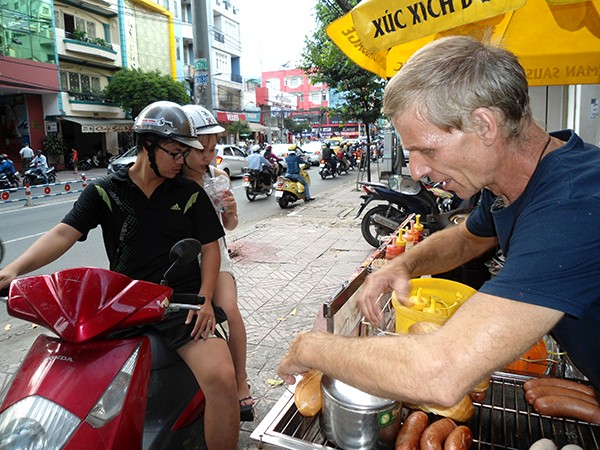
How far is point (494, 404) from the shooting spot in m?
1.54

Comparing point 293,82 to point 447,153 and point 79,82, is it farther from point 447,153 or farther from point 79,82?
point 447,153

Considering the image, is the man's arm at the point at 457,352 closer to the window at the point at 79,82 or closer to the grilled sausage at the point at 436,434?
the grilled sausage at the point at 436,434

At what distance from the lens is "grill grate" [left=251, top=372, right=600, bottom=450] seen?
4.27 feet

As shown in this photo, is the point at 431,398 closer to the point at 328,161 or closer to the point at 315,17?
the point at 315,17

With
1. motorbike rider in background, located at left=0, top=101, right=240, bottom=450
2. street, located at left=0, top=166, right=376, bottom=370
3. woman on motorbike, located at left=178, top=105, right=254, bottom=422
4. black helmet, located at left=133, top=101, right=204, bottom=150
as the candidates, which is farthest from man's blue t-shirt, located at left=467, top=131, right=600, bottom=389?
street, located at left=0, top=166, right=376, bottom=370

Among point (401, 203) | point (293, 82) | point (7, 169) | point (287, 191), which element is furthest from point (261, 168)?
point (293, 82)

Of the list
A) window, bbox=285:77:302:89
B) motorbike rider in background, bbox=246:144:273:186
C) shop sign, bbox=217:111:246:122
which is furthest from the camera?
window, bbox=285:77:302:89

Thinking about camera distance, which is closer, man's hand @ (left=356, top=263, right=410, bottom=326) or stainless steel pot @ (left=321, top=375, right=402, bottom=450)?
stainless steel pot @ (left=321, top=375, right=402, bottom=450)

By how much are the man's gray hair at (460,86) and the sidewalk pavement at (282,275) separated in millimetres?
1163

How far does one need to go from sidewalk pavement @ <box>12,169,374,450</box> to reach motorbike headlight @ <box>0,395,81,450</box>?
63 cm

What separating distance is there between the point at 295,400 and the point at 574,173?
103cm

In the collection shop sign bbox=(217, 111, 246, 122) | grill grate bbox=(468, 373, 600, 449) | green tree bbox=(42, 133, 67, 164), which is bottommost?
grill grate bbox=(468, 373, 600, 449)

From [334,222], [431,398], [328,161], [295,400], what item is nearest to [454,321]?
[431,398]

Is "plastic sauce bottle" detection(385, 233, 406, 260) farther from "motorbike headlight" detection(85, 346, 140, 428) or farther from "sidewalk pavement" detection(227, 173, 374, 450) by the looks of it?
"motorbike headlight" detection(85, 346, 140, 428)
